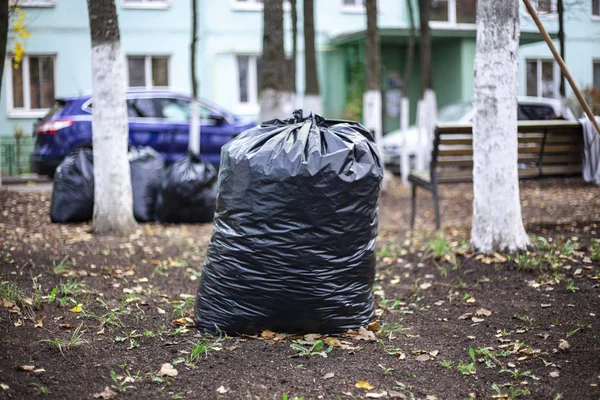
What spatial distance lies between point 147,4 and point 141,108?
8021mm

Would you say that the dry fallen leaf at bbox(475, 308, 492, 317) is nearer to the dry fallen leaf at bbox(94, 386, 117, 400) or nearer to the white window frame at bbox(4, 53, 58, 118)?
the dry fallen leaf at bbox(94, 386, 117, 400)

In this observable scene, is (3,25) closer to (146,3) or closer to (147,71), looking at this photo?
(147,71)

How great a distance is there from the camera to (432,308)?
4.46 m

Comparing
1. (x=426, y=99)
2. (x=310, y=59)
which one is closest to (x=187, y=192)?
(x=310, y=59)

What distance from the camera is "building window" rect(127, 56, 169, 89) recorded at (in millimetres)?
19609

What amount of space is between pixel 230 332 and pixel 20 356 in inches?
41.7

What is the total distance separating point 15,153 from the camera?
54.4 ft

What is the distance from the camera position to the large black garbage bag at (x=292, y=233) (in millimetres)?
3555

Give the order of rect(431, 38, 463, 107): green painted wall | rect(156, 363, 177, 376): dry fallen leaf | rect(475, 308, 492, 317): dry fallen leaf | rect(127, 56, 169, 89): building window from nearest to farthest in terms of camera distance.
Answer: rect(156, 363, 177, 376): dry fallen leaf → rect(475, 308, 492, 317): dry fallen leaf → rect(127, 56, 169, 89): building window → rect(431, 38, 463, 107): green painted wall

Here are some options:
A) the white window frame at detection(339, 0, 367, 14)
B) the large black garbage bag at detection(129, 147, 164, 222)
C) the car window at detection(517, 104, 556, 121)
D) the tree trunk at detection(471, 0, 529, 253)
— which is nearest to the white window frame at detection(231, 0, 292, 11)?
the white window frame at detection(339, 0, 367, 14)

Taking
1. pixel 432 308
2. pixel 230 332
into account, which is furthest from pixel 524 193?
pixel 230 332

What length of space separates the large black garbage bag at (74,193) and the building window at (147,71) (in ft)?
41.5

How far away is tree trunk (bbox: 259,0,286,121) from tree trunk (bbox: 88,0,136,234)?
2082 mm

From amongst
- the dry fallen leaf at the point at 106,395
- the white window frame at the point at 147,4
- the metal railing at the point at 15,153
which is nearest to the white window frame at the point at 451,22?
the white window frame at the point at 147,4
